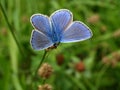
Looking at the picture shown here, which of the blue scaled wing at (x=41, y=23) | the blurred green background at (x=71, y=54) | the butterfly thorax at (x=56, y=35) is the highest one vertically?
the blue scaled wing at (x=41, y=23)

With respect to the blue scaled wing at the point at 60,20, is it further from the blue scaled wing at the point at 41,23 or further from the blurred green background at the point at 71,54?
the blurred green background at the point at 71,54

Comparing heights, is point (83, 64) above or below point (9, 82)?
below

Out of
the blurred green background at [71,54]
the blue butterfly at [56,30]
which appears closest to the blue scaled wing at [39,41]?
the blue butterfly at [56,30]

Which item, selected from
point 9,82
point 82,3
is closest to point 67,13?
point 9,82

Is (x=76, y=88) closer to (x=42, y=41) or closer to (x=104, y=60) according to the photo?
(x=104, y=60)

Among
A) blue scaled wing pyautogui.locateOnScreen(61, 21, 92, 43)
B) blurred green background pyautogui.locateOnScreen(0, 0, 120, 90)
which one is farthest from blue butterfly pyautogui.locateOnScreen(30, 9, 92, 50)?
blurred green background pyautogui.locateOnScreen(0, 0, 120, 90)

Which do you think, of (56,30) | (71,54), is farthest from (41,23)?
(71,54)

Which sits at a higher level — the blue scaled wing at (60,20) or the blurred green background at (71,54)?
the blue scaled wing at (60,20)
